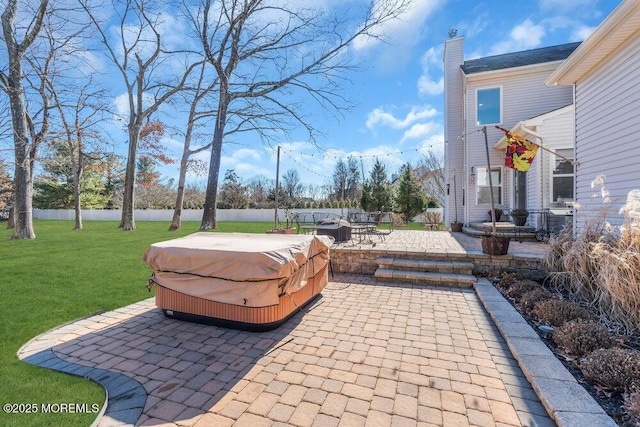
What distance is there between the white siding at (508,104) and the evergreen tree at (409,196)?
22.0ft

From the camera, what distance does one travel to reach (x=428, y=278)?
518 centimetres

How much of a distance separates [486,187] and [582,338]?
29.3 feet

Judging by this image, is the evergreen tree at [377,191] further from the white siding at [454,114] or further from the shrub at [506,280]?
the shrub at [506,280]

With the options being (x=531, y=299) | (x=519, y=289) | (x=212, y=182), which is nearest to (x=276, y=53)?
(x=212, y=182)

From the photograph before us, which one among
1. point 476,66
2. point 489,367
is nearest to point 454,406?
point 489,367

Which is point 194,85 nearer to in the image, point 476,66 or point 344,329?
point 476,66

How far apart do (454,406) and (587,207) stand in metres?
4.99

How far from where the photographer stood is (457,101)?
39.8ft

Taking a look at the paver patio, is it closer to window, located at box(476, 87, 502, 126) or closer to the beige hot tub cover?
the beige hot tub cover

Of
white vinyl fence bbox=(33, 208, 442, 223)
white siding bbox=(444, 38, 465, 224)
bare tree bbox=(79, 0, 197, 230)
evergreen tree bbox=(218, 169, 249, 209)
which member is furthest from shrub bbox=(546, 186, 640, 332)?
evergreen tree bbox=(218, 169, 249, 209)

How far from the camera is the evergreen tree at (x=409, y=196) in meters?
17.4

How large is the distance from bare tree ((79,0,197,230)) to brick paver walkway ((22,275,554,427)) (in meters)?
11.8

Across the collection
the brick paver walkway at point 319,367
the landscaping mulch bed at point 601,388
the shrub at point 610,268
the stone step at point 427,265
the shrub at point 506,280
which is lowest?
the brick paver walkway at point 319,367

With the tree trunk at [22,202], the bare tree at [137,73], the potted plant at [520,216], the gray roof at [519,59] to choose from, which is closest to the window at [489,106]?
the gray roof at [519,59]
